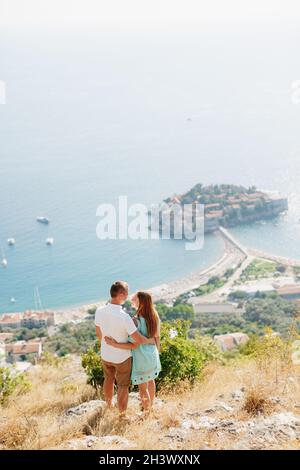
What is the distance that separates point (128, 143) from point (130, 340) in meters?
33.1

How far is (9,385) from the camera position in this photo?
2.71 metres

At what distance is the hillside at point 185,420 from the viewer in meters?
1.66

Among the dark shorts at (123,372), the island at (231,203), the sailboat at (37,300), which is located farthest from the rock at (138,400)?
the island at (231,203)

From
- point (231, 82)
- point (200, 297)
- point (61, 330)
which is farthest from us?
point (231, 82)

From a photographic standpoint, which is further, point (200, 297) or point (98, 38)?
point (98, 38)

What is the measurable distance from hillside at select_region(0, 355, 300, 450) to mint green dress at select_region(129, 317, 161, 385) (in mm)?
125

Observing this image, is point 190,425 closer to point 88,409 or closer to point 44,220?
point 88,409

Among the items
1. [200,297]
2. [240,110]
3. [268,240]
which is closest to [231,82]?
[240,110]

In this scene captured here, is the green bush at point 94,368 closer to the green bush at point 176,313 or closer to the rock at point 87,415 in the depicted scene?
the rock at point 87,415

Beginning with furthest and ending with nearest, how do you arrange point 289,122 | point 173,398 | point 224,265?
point 289,122, point 224,265, point 173,398

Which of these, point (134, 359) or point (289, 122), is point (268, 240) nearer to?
point (289, 122)

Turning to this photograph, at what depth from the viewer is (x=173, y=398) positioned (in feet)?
7.77

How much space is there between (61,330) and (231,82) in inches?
1461

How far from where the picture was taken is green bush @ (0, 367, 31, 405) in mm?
2626
